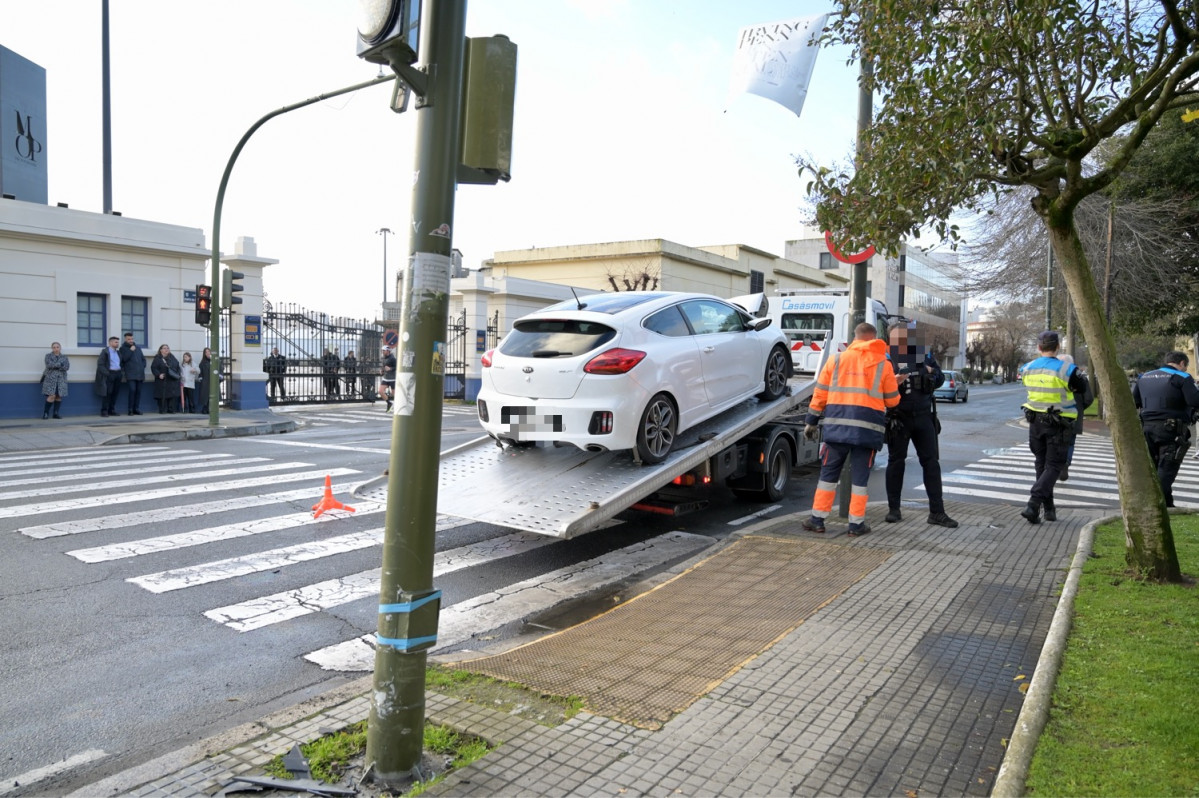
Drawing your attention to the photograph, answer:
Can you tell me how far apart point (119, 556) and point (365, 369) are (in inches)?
867

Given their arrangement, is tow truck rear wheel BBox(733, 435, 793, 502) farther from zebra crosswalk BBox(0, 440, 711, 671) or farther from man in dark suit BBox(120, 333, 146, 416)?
man in dark suit BBox(120, 333, 146, 416)

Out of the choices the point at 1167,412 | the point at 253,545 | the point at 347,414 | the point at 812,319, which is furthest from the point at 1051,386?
the point at 347,414

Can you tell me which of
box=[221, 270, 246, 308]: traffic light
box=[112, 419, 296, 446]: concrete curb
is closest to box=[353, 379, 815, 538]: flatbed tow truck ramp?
box=[112, 419, 296, 446]: concrete curb

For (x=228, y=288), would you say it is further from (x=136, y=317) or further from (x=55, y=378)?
(x=55, y=378)

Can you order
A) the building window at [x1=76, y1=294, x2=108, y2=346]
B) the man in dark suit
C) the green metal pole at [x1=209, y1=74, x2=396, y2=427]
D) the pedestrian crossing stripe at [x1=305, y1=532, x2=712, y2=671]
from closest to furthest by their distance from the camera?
the pedestrian crossing stripe at [x1=305, y1=532, x2=712, y2=671] < the green metal pole at [x1=209, y1=74, x2=396, y2=427] < the man in dark suit < the building window at [x1=76, y1=294, x2=108, y2=346]

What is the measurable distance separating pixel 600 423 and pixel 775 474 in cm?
334

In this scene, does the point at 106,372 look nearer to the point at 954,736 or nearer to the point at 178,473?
the point at 178,473

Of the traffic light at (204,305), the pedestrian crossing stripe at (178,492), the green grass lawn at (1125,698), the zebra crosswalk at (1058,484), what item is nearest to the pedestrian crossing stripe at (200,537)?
the pedestrian crossing stripe at (178,492)

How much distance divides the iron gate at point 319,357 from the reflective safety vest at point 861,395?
65.3 feet

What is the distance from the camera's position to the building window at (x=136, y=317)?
2042 cm

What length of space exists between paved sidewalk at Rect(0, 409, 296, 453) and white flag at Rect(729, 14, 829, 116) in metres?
13.2

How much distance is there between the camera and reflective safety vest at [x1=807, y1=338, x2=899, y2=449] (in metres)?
7.61

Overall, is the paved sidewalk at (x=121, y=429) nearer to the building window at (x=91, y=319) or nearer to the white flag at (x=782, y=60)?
the building window at (x=91, y=319)

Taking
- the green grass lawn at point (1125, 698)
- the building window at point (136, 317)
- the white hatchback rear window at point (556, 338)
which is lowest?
the green grass lawn at point (1125, 698)
